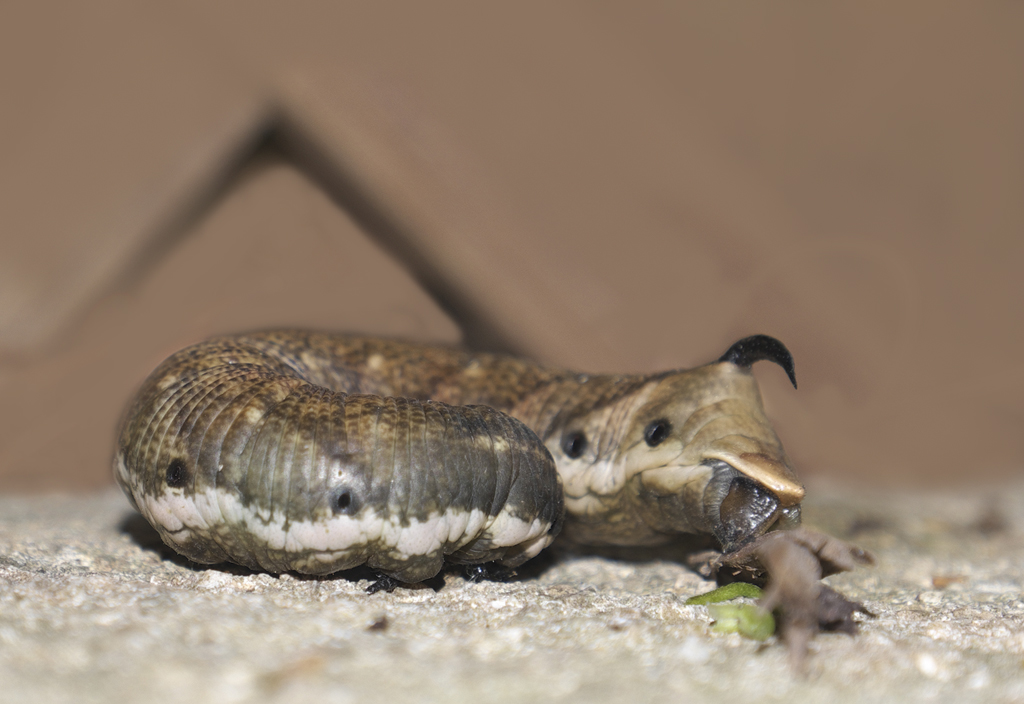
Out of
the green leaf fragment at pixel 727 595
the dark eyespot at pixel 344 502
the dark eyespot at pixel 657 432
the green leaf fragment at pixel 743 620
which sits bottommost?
the green leaf fragment at pixel 727 595

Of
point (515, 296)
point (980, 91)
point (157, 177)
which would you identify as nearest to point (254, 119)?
point (157, 177)

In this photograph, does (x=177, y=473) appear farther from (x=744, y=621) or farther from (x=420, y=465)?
(x=744, y=621)

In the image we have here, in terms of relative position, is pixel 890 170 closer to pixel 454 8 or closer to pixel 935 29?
pixel 935 29

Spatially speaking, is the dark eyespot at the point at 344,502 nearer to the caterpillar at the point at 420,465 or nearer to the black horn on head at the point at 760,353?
the caterpillar at the point at 420,465

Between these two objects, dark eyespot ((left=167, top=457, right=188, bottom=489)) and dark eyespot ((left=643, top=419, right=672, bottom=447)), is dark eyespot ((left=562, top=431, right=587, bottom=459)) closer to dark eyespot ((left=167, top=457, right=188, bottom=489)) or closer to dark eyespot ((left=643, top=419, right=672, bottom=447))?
dark eyespot ((left=643, top=419, right=672, bottom=447))

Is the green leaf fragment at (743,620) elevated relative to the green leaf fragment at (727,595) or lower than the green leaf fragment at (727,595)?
elevated

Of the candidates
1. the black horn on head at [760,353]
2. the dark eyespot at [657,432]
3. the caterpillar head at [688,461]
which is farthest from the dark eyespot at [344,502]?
the black horn on head at [760,353]

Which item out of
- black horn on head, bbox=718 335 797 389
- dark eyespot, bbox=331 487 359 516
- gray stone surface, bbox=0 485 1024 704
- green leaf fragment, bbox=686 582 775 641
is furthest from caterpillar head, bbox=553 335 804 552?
dark eyespot, bbox=331 487 359 516
